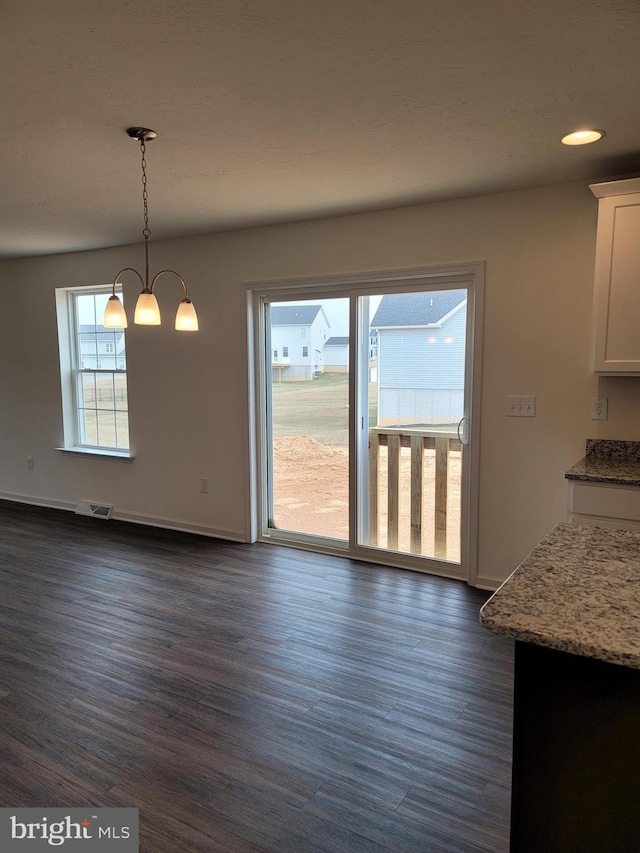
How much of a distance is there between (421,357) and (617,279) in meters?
1.31

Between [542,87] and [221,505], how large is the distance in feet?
12.1

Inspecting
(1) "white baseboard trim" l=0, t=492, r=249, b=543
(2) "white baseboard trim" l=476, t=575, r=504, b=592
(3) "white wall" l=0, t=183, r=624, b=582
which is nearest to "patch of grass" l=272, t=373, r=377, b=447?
(3) "white wall" l=0, t=183, r=624, b=582

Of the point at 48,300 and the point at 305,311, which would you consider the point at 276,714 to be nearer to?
the point at 305,311

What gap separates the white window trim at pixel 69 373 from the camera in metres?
5.48

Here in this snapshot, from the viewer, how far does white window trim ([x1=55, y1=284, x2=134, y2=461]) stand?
18.0ft

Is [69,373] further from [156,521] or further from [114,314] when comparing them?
[114,314]

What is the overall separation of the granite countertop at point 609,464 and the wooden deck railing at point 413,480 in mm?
852

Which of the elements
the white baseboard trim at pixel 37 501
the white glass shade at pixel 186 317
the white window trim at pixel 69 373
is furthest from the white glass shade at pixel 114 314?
the white baseboard trim at pixel 37 501

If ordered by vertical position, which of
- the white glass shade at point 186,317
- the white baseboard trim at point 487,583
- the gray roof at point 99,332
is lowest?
the white baseboard trim at point 487,583

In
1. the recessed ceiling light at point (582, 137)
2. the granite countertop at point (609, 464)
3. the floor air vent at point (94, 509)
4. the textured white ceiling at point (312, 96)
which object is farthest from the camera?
the floor air vent at point (94, 509)

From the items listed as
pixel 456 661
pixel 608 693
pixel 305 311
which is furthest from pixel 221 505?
pixel 608 693

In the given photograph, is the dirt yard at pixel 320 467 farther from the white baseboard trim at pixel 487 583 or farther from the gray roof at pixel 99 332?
the gray roof at pixel 99 332

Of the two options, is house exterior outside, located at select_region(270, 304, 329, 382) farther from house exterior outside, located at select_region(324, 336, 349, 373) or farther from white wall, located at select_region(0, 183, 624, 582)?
white wall, located at select_region(0, 183, 624, 582)

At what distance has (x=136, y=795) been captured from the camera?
1934 millimetres
